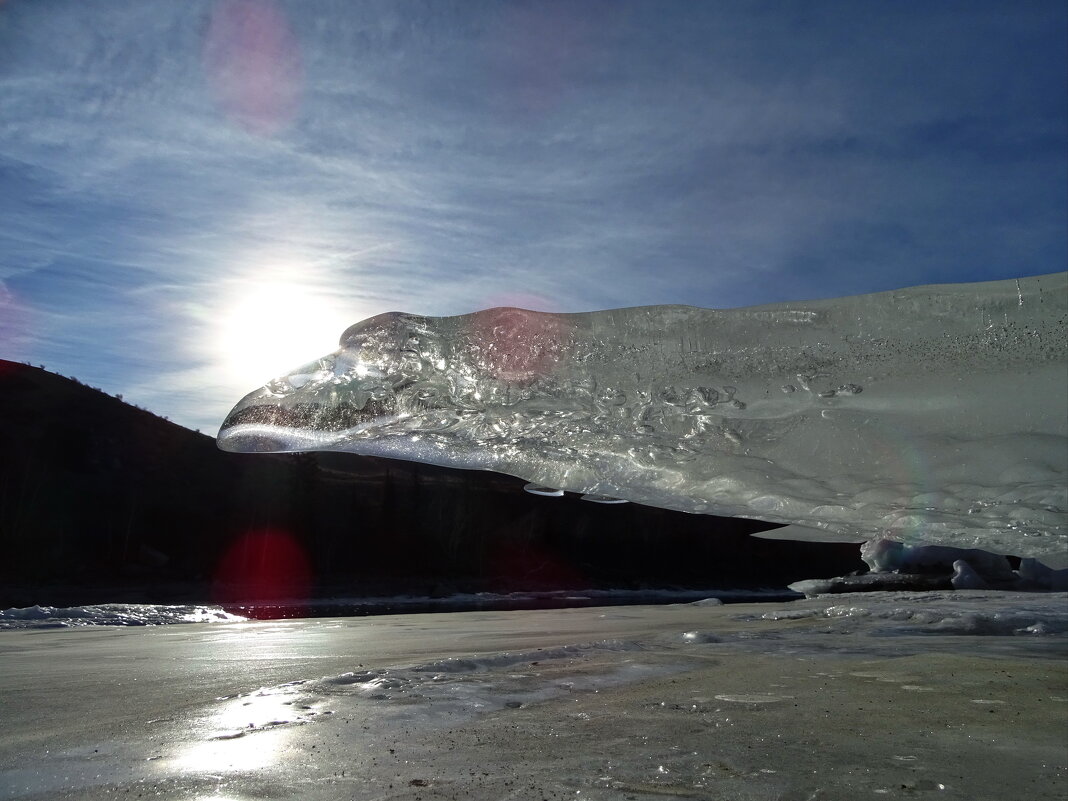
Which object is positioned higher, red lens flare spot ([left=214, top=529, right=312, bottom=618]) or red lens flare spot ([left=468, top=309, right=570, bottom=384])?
Result: red lens flare spot ([left=468, top=309, right=570, bottom=384])

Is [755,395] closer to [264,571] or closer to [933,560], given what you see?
[933,560]

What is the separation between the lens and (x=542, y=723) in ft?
9.56

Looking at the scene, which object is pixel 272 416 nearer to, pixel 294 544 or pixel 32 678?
pixel 32 678

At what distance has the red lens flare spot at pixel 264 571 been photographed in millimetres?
24000

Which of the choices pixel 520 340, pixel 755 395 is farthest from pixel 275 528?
pixel 755 395

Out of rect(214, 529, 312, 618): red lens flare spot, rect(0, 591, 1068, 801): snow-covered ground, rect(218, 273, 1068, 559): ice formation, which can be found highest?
rect(218, 273, 1068, 559): ice formation

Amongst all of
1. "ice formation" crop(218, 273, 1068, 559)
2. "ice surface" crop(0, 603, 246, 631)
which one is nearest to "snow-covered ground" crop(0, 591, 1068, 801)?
"ice formation" crop(218, 273, 1068, 559)

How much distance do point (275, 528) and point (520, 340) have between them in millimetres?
27763

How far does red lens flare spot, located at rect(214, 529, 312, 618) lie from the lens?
24.0 meters

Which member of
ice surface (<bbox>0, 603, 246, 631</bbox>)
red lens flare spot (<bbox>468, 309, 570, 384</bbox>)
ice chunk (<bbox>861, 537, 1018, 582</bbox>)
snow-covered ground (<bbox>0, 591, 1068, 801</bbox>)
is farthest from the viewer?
ice chunk (<bbox>861, 537, 1018, 582</bbox>)

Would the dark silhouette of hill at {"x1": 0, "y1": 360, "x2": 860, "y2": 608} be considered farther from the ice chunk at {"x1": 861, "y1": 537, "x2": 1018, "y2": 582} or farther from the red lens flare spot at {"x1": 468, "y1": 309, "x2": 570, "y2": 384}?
the red lens flare spot at {"x1": 468, "y1": 309, "x2": 570, "y2": 384}

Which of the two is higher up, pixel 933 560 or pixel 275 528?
pixel 275 528

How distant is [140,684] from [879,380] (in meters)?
3.64

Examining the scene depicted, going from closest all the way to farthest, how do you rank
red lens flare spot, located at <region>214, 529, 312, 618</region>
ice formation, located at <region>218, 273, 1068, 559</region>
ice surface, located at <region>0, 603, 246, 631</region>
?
ice formation, located at <region>218, 273, 1068, 559</region> < ice surface, located at <region>0, 603, 246, 631</region> < red lens flare spot, located at <region>214, 529, 312, 618</region>
